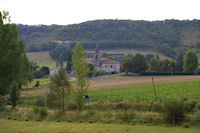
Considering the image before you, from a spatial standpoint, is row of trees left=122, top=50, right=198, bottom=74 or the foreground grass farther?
row of trees left=122, top=50, right=198, bottom=74

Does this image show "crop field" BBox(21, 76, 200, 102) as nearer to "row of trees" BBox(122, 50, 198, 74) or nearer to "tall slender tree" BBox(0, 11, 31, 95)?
"tall slender tree" BBox(0, 11, 31, 95)

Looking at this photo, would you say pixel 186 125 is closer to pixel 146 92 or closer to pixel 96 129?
pixel 96 129

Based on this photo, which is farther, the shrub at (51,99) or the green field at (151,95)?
the green field at (151,95)

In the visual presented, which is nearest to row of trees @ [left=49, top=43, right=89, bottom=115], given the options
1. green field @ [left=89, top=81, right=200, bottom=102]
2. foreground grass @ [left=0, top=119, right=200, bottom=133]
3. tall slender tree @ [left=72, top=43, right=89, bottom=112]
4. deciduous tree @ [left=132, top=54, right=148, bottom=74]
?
tall slender tree @ [left=72, top=43, right=89, bottom=112]

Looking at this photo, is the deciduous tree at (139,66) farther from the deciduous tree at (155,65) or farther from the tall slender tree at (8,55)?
the tall slender tree at (8,55)

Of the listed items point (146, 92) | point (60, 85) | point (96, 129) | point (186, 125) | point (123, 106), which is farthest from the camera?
point (146, 92)

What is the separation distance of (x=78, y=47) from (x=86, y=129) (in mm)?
11554

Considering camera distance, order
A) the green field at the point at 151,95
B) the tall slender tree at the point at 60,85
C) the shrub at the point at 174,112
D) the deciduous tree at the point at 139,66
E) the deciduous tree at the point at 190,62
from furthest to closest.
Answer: the deciduous tree at the point at 139,66 < the deciduous tree at the point at 190,62 < the green field at the point at 151,95 < the tall slender tree at the point at 60,85 < the shrub at the point at 174,112

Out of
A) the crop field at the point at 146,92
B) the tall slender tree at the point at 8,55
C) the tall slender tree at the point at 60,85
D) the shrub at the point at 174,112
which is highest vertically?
the tall slender tree at the point at 8,55

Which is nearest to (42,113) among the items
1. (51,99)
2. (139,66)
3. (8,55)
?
(51,99)

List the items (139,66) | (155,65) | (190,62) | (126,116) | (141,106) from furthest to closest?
(155,65), (139,66), (190,62), (141,106), (126,116)

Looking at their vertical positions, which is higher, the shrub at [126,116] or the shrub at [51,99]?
the shrub at [51,99]

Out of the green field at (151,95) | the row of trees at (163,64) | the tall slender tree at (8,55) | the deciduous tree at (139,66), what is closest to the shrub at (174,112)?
the green field at (151,95)

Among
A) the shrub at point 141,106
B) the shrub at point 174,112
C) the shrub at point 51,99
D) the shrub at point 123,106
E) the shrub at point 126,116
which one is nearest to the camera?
the shrub at point 174,112
